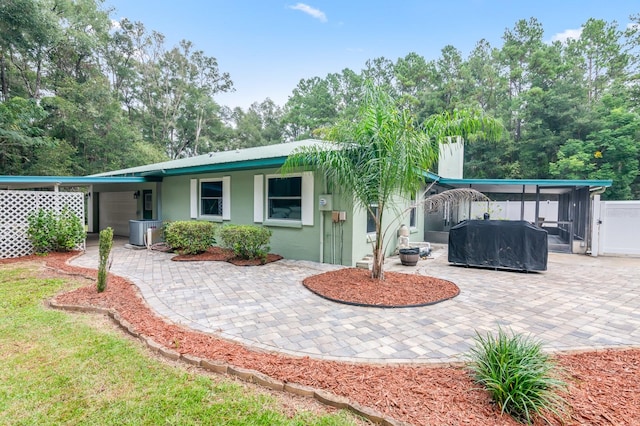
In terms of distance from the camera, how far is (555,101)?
63.6 ft

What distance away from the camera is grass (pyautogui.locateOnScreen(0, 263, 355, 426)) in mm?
2033

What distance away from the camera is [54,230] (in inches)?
322

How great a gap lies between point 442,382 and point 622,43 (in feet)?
105

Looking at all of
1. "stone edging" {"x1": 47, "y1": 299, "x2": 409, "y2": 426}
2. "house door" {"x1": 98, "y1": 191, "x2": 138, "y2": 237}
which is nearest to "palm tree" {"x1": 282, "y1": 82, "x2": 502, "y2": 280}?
"stone edging" {"x1": 47, "y1": 299, "x2": 409, "y2": 426}

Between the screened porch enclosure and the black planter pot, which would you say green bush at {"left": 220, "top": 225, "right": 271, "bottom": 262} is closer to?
the black planter pot

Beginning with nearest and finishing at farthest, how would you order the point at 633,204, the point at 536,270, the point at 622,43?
the point at 536,270 < the point at 633,204 < the point at 622,43

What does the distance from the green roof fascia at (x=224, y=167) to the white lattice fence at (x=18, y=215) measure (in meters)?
2.79

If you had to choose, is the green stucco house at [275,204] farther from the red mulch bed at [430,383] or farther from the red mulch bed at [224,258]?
the red mulch bed at [430,383]

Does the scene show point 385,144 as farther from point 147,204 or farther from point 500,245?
point 147,204

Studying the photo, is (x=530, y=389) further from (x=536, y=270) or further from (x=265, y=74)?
(x=265, y=74)

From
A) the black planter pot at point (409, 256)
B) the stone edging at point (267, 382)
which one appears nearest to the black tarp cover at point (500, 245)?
the black planter pot at point (409, 256)

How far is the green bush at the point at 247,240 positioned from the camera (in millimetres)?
7047

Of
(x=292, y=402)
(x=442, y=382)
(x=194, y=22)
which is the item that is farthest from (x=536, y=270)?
(x=194, y=22)

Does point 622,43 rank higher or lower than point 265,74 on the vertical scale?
higher
